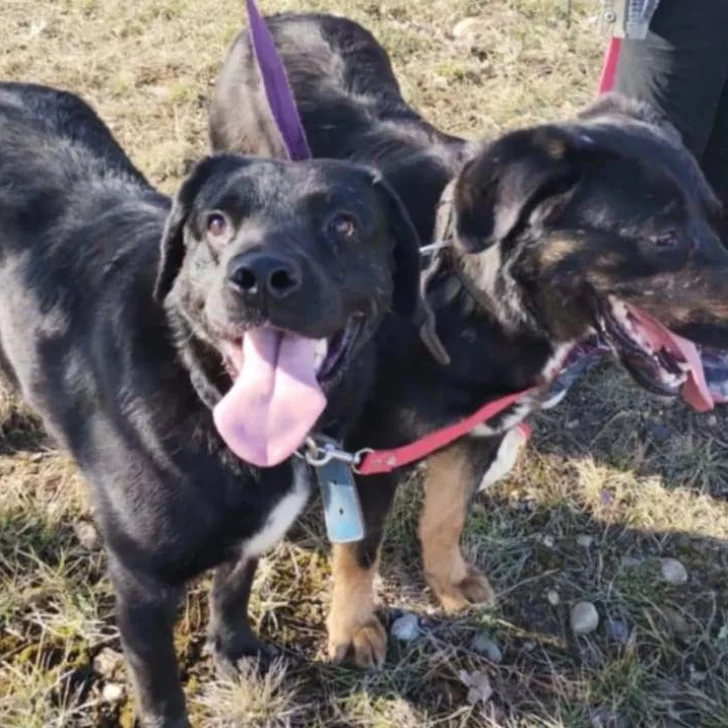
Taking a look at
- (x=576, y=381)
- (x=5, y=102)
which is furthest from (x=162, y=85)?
(x=576, y=381)

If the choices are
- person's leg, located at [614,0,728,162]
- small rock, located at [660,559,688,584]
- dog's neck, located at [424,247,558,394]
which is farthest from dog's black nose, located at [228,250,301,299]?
person's leg, located at [614,0,728,162]

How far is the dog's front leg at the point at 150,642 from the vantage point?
2.63m

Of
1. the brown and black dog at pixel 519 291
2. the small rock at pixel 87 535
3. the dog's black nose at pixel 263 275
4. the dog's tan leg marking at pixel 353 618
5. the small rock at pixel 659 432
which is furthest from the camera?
the small rock at pixel 659 432

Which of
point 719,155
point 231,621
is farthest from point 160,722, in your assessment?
point 719,155

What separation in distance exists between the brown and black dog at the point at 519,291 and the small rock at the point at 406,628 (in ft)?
0.27

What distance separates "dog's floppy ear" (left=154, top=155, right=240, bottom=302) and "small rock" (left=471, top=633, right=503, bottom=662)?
1.50 metres

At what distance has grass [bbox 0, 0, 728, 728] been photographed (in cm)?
310

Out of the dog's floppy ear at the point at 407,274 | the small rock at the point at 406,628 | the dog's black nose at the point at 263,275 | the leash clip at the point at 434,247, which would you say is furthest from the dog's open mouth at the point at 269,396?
the small rock at the point at 406,628

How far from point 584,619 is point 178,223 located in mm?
1819

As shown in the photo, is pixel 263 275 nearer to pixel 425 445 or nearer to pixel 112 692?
pixel 425 445

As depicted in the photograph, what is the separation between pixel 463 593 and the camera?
11.2 ft

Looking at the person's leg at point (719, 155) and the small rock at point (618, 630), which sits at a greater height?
the person's leg at point (719, 155)

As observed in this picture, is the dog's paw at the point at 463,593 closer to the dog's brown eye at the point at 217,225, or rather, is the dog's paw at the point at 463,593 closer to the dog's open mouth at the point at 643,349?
the dog's open mouth at the point at 643,349

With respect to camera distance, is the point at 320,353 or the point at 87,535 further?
the point at 87,535
